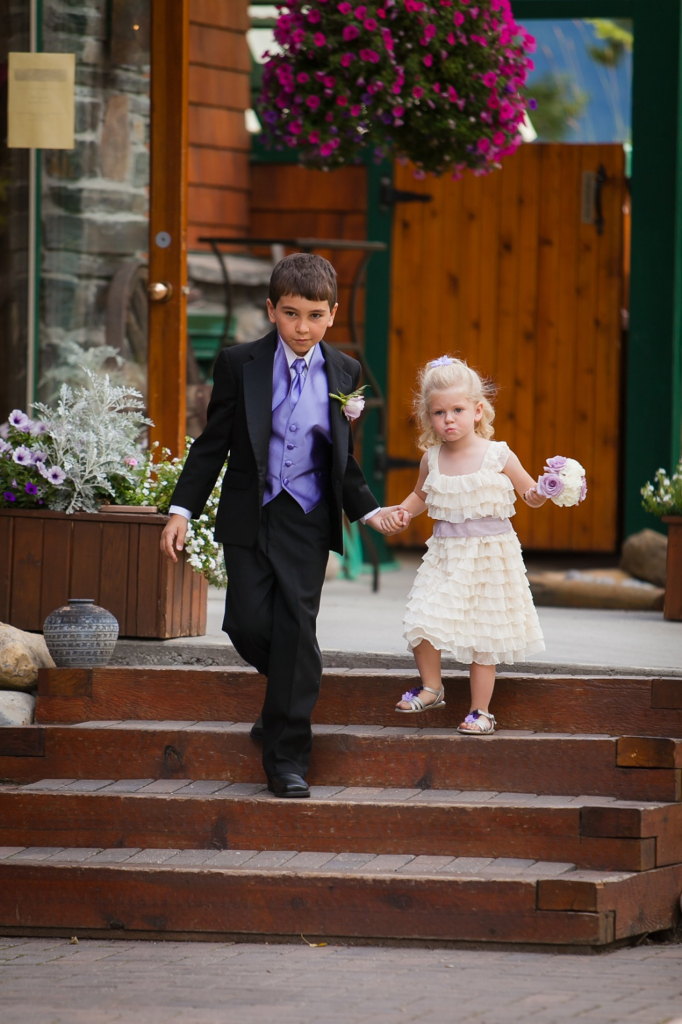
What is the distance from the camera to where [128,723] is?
187 inches

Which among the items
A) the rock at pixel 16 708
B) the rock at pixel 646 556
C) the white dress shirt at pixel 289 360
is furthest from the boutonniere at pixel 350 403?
the rock at pixel 646 556

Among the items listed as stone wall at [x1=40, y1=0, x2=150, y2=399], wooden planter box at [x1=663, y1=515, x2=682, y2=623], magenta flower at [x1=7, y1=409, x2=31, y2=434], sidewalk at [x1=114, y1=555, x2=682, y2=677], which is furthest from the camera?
stone wall at [x1=40, y1=0, x2=150, y2=399]

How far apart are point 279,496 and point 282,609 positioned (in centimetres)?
32

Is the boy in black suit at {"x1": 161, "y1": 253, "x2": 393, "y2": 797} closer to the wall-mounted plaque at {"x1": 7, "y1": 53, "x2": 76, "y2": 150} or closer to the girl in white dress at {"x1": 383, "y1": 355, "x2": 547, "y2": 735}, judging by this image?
the girl in white dress at {"x1": 383, "y1": 355, "x2": 547, "y2": 735}

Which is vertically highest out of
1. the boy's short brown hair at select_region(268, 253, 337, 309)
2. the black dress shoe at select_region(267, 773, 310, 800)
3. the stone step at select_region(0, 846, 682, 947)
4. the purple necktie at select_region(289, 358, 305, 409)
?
the boy's short brown hair at select_region(268, 253, 337, 309)

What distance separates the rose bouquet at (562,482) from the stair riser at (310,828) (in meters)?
0.87

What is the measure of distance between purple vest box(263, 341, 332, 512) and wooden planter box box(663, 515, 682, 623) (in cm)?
183

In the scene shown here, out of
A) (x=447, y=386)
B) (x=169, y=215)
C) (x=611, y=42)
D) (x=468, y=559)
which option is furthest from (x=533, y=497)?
(x=611, y=42)

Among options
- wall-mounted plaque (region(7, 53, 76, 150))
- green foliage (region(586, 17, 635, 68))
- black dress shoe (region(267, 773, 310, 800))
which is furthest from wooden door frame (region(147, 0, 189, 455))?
green foliage (region(586, 17, 635, 68))

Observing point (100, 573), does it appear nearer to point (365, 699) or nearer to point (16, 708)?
point (16, 708)

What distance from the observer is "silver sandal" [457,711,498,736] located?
4.42 m

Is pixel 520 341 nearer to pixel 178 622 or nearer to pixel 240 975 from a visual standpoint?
pixel 178 622

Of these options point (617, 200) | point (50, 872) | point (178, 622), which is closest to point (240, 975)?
point (50, 872)

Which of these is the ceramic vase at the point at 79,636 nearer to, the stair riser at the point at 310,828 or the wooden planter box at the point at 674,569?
the stair riser at the point at 310,828
